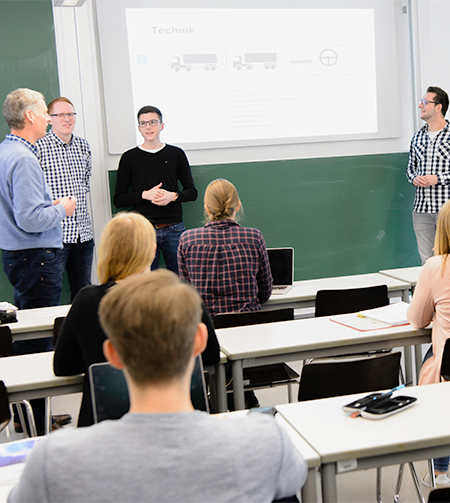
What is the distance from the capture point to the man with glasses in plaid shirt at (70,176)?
462 cm

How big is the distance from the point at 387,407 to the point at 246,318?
133 centimetres

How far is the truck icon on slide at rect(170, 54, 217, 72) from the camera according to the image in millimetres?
5434

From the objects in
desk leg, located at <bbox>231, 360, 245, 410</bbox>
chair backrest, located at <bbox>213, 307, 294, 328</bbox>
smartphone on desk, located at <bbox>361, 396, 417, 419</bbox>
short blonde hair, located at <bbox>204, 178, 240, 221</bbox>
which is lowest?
desk leg, located at <bbox>231, 360, 245, 410</bbox>

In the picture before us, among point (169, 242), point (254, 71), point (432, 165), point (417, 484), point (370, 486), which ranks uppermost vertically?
point (254, 71)

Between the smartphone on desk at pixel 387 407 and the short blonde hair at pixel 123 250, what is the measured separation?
0.92 m

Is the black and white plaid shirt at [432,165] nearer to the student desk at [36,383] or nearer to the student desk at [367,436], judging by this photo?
the student desk at [367,436]

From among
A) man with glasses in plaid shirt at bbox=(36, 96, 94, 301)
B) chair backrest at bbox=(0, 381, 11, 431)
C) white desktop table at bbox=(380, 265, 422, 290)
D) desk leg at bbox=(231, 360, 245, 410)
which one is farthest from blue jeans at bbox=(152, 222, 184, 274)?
chair backrest at bbox=(0, 381, 11, 431)

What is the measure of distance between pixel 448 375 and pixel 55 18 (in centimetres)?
428

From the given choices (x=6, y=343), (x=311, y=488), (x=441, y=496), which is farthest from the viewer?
(x=6, y=343)

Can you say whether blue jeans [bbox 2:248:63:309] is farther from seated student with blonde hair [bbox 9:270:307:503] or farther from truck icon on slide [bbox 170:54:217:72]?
seated student with blonde hair [bbox 9:270:307:503]

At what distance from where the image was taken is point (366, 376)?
2.24 metres

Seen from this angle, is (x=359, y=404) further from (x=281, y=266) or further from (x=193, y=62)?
(x=193, y=62)

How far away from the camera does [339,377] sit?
7.21 feet

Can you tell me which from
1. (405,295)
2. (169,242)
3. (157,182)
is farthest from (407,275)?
(157,182)
